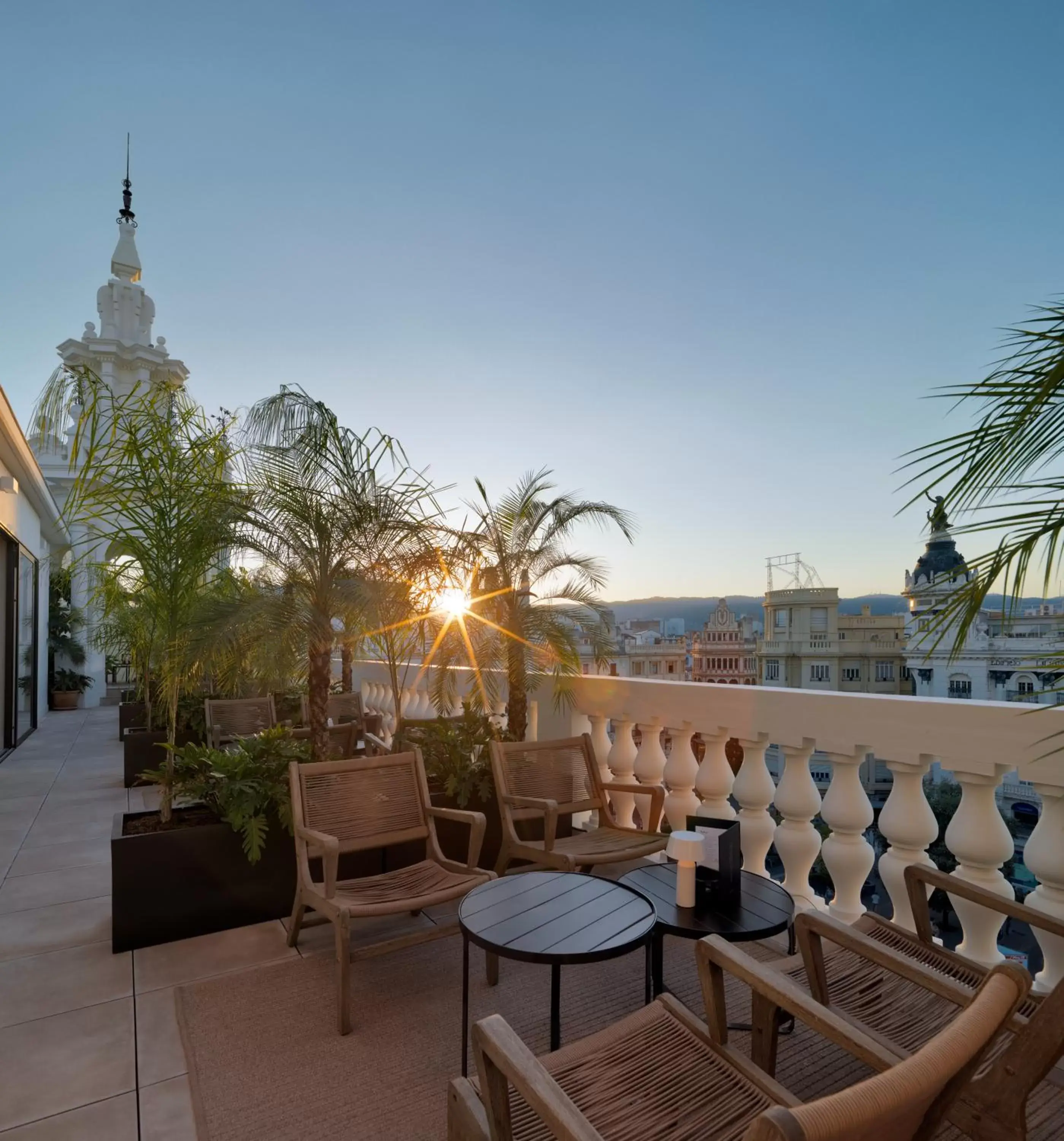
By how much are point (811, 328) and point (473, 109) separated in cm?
671

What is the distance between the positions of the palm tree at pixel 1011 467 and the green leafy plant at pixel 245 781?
9.95ft

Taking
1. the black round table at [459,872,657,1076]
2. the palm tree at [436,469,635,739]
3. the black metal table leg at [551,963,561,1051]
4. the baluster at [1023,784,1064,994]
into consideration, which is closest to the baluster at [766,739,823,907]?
the baluster at [1023,784,1064,994]

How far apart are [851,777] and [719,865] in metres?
0.81

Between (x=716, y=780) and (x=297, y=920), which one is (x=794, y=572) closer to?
Result: (x=716, y=780)

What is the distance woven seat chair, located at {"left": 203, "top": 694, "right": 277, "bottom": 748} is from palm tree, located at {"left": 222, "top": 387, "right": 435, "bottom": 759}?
2316mm

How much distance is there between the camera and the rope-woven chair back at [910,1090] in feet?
2.77

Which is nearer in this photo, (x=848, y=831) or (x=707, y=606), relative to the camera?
(x=848, y=831)

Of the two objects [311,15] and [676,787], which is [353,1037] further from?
[311,15]

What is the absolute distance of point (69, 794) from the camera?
6328mm

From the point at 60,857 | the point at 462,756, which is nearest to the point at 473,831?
the point at 462,756

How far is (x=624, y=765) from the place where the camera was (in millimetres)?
3980

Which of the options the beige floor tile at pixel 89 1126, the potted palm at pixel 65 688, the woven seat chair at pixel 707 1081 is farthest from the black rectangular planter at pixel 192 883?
the potted palm at pixel 65 688

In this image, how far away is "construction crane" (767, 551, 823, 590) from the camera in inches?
311

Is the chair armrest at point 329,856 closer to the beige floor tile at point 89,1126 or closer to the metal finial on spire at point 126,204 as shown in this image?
the beige floor tile at point 89,1126
